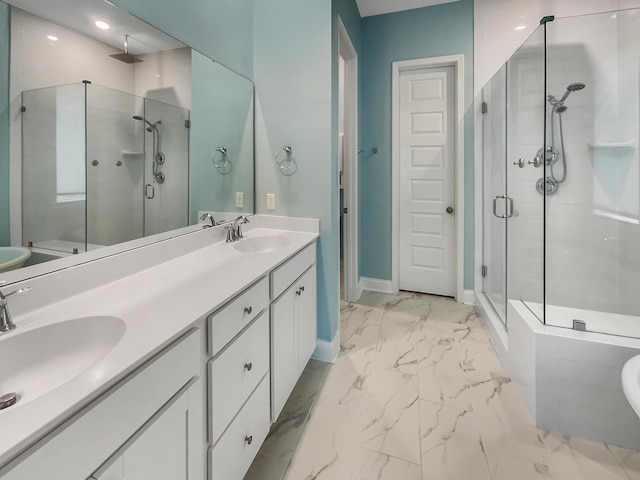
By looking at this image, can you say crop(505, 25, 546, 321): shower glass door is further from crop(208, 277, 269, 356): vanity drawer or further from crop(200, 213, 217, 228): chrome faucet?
crop(200, 213, 217, 228): chrome faucet

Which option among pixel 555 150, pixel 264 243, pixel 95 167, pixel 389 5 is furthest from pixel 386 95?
pixel 95 167

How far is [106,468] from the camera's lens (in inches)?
24.1

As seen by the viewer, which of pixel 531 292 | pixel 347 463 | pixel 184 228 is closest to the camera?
pixel 347 463

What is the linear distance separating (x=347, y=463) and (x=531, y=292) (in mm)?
1433

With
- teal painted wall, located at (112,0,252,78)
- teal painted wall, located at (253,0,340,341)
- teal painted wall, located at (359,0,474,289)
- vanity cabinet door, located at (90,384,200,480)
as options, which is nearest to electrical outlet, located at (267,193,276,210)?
teal painted wall, located at (253,0,340,341)

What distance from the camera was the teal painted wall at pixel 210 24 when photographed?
1436 millimetres

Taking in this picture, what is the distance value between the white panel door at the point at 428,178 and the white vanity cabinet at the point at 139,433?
2.73 m

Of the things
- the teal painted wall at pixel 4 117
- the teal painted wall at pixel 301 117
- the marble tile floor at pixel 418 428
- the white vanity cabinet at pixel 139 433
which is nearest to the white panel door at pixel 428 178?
the marble tile floor at pixel 418 428

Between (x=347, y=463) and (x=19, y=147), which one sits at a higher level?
(x=19, y=147)

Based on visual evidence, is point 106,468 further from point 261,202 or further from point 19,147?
point 261,202

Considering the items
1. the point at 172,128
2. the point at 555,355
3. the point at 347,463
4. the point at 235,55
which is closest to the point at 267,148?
the point at 235,55

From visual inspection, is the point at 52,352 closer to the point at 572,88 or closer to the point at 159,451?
the point at 159,451

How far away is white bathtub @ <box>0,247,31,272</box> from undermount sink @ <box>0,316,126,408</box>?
0.27 meters

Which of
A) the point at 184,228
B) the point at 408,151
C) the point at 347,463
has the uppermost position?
the point at 408,151
